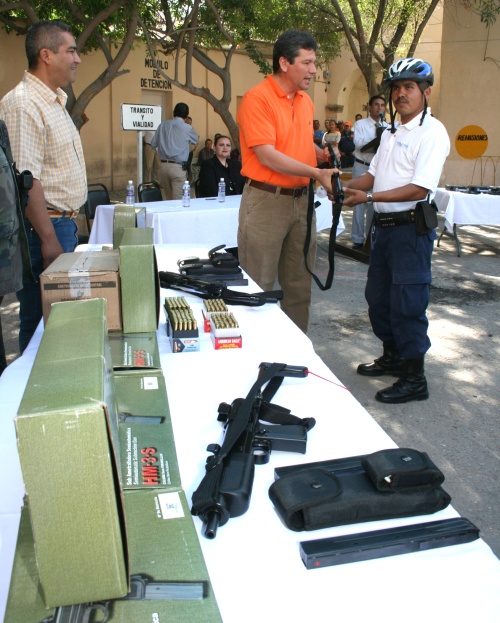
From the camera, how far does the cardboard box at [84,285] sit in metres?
2.01

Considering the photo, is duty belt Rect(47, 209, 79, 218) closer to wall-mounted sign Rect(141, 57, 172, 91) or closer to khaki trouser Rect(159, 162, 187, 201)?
khaki trouser Rect(159, 162, 187, 201)

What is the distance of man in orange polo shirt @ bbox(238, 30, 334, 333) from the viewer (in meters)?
3.32

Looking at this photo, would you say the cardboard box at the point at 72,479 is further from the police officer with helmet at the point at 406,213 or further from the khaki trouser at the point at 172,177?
the khaki trouser at the point at 172,177

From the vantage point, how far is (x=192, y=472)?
1.38 metres

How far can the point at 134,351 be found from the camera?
193 cm

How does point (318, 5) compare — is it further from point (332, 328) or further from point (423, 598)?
point (423, 598)

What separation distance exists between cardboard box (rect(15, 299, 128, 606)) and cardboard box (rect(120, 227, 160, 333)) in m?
1.13

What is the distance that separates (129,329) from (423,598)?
1365mm

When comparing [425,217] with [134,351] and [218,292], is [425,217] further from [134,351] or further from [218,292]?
[134,351]

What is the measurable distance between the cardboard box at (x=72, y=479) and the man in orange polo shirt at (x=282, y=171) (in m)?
Answer: 2.53

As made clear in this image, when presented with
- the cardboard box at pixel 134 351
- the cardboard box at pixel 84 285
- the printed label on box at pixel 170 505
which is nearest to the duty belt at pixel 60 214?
the cardboard box at pixel 84 285

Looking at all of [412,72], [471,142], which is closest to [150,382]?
[412,72]

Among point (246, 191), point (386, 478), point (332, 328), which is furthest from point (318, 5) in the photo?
point (386, 478)

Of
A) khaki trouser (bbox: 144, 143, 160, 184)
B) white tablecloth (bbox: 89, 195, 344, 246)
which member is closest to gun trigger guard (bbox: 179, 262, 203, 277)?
white tablecloth (bbox: 89, 195, 344, 246)
